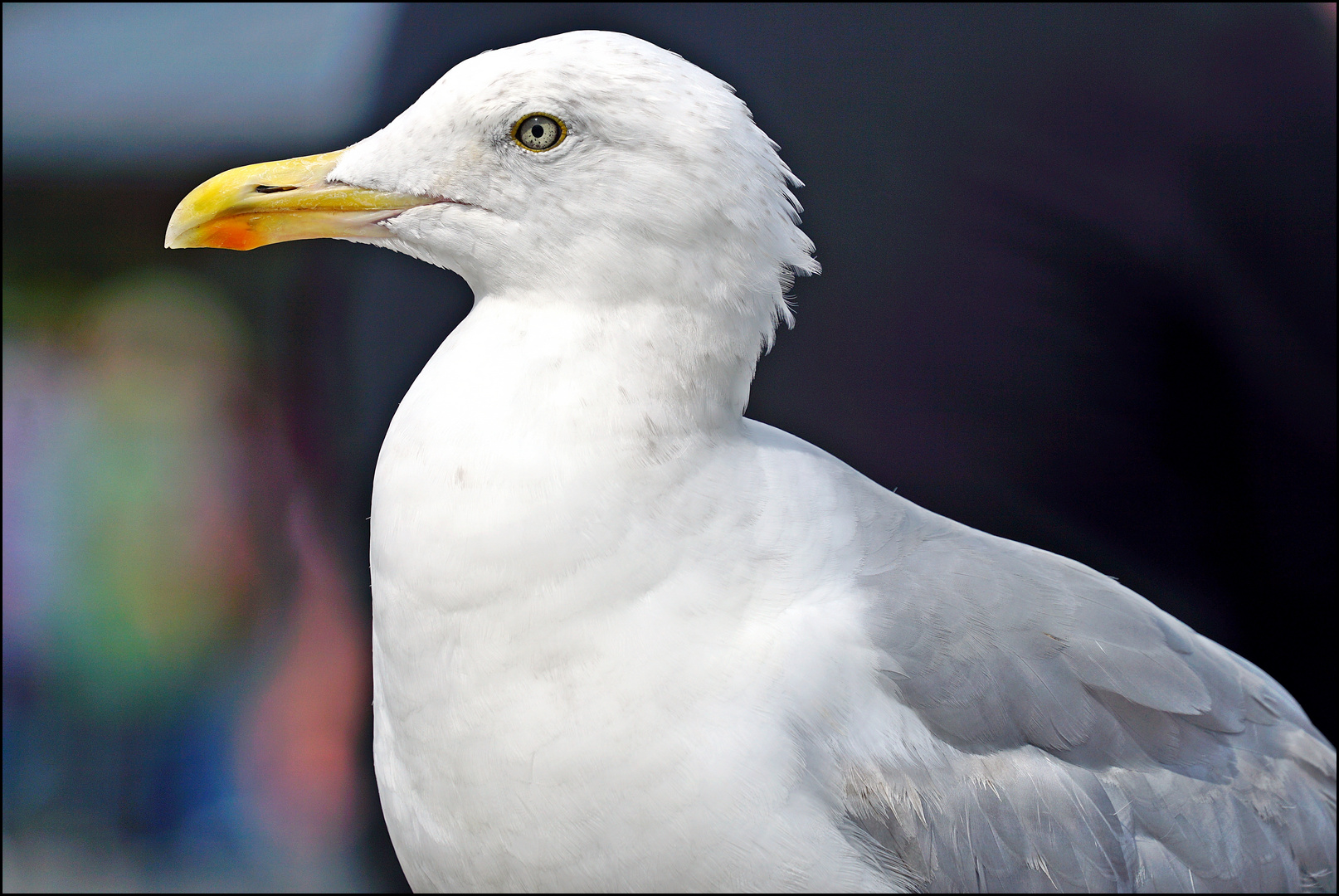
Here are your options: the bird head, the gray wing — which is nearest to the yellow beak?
the bird head

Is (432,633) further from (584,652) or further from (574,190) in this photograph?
(574,190)

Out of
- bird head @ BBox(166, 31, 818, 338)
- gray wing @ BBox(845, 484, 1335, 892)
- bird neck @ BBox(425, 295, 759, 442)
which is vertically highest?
bird head @ BBox(166, 31, 818, 338)

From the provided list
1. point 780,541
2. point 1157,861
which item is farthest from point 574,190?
point 1157,861

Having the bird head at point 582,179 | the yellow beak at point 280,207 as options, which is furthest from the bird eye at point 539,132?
the yellow beak at point 280,207

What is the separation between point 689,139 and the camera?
1195 mm

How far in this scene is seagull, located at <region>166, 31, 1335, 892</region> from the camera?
1.18m

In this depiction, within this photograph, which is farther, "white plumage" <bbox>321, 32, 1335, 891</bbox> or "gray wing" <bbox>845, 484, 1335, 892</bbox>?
"gray wing" <bbox>845, 484, 1335, 892</bbox>

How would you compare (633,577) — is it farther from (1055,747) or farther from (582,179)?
(1055,747)

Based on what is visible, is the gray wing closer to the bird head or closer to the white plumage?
the white plumage

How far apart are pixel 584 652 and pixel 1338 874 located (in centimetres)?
118

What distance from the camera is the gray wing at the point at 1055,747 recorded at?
1.29 m

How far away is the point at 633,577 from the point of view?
1201mm

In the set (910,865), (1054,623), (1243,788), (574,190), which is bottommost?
(910,865)

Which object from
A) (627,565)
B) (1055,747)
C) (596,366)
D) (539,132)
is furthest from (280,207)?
(1055,747)
